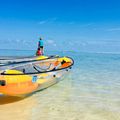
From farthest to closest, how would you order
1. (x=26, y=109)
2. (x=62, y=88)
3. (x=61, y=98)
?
(x=62, y=88), (x=61, y=98), (x=26, y=109)

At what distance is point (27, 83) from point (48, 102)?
3.35 feet

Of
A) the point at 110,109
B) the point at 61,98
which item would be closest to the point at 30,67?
the point at 61,98

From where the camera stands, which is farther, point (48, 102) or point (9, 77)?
point (48, 102)

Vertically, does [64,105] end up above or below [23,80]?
below

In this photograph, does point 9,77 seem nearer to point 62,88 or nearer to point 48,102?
point 48,102

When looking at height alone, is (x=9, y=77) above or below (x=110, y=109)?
above

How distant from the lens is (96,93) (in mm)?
10695

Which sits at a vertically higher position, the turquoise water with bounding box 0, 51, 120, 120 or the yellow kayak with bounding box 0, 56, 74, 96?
the yellow kayak with bounding box 0, 56, 74, 96

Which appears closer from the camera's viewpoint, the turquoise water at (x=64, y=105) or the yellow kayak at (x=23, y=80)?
the turquoise water at (x=64, y=105)

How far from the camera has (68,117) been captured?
710 centimetres

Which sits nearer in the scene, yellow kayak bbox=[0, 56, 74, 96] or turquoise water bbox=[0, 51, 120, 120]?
Result: turquoise water bbox=[0, 51, 120, 120]

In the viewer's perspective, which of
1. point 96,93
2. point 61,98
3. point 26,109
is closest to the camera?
point 26,109

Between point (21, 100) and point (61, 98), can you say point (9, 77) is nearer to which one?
point (21, 100)

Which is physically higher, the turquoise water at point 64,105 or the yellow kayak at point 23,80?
the yellow kayak at point 23,80
